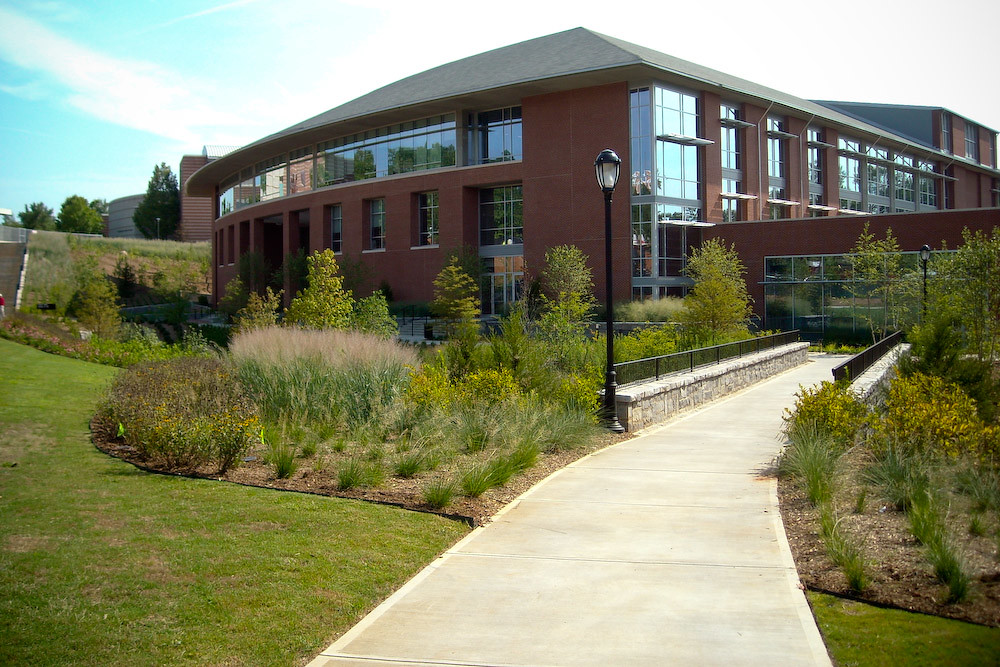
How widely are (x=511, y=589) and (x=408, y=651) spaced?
1192 millimetres

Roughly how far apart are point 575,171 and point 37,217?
336 feet

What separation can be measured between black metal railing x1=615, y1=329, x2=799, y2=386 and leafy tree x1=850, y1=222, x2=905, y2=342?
425 inches

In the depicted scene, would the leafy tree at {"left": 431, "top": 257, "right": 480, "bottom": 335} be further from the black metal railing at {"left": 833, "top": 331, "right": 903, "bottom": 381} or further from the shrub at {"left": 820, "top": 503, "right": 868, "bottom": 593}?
the shrub at {"left": 820, "top": 503, "right": 868, "bottom": 593}

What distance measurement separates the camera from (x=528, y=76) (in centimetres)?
3928

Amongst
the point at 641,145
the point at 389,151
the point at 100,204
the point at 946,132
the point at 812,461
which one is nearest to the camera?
the point at 812,461

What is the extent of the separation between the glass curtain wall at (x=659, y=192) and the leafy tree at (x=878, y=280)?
789 centimetres

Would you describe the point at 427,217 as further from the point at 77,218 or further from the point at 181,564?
the point at 77,218

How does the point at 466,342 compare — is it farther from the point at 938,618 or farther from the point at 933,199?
the point at 933,199

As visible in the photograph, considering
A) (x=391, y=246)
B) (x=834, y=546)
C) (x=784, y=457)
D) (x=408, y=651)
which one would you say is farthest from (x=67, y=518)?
(x=391, y=246)

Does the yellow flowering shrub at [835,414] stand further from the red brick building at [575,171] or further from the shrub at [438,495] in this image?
the red brick building at [575,171]

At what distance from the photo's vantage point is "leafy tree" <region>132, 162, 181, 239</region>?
10888cm

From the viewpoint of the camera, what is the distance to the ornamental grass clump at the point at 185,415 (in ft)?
28.5

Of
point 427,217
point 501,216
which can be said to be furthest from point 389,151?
point 501,216

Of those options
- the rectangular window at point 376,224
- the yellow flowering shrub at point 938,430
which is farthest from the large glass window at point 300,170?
the yellow flowering shrub at point 938,430
